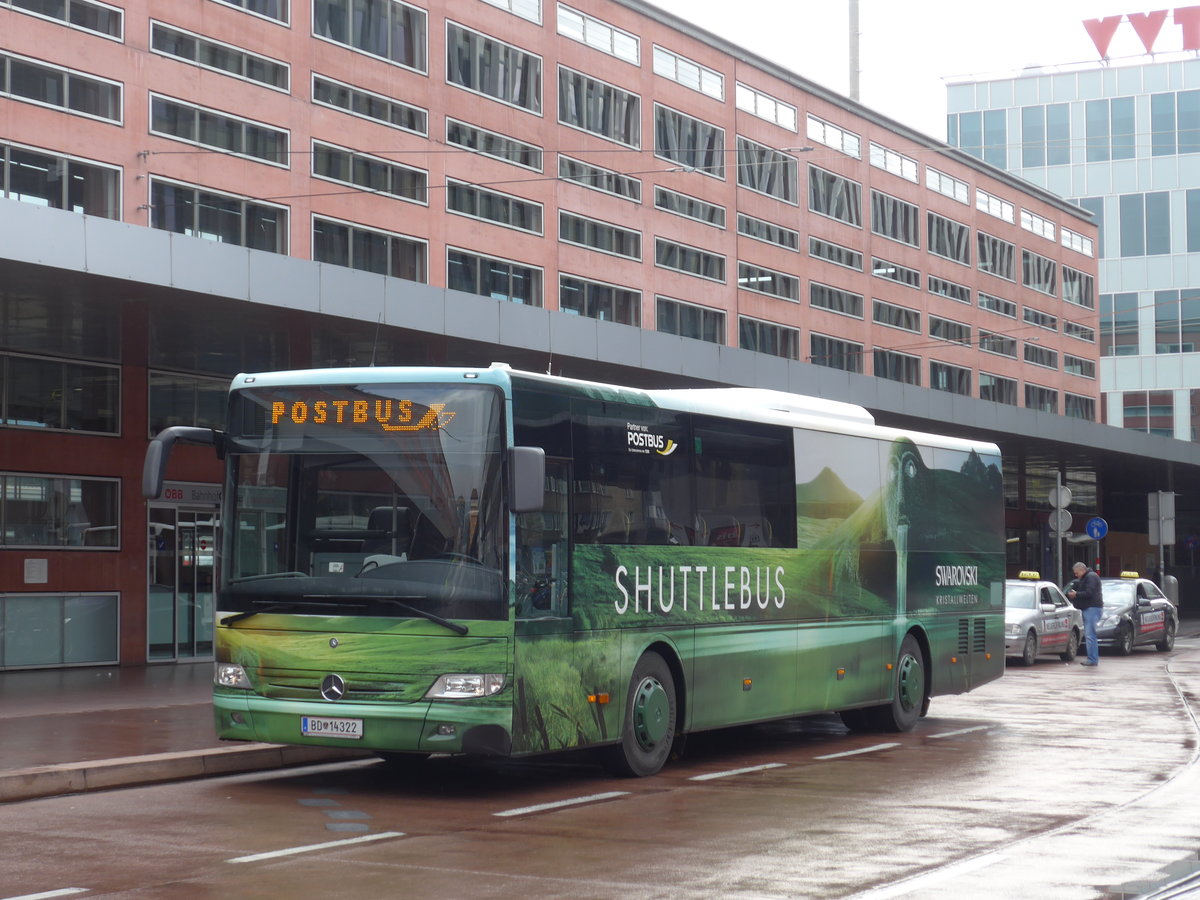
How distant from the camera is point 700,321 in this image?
43.5 metres

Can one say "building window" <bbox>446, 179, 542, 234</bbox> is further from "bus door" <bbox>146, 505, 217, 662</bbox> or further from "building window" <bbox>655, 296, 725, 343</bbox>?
"bus door" <bbox>146, 505, 217, 662</bbox>

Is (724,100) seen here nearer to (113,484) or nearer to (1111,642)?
(1111,642)

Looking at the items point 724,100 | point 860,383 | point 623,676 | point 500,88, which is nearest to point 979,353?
point 724,100

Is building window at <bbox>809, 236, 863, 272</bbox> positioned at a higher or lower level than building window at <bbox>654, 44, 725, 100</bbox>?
lower

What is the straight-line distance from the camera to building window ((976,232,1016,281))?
197 ft

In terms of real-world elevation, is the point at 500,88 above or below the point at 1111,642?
above

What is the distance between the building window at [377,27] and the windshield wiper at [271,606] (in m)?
21.1

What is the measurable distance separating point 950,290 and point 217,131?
34014 mm

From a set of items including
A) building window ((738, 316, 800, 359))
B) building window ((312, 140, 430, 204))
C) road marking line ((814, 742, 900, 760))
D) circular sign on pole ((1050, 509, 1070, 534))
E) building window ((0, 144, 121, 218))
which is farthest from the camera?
building window ((738, 316, 800, 359))

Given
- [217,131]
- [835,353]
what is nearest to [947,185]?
[835,353]

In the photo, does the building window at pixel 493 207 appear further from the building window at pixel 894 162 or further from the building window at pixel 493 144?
the building window at pixel 894 162

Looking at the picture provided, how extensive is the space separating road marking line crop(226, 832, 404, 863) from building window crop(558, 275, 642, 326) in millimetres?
27586

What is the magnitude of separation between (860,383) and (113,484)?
16.7 m

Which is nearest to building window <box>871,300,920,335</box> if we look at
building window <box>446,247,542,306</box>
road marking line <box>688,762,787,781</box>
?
building window <box>446,247,542,306</box>
